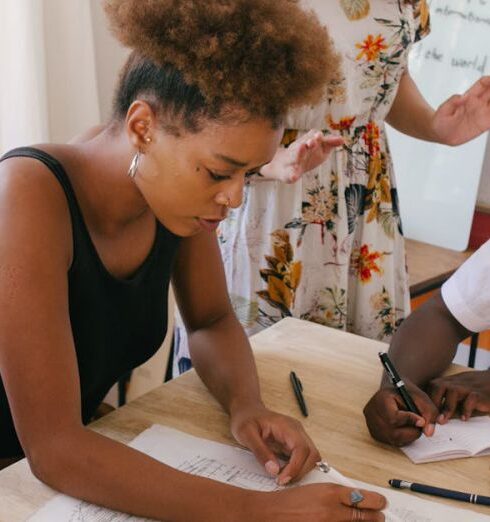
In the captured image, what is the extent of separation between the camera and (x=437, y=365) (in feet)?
4.72

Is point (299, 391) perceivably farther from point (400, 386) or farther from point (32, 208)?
point (32, 208)

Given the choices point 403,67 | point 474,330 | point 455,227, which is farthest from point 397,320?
point 455,227

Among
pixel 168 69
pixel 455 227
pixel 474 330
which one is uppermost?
pixel 168 69

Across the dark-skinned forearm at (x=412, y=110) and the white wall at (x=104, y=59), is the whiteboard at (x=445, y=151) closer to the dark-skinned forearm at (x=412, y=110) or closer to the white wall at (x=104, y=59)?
the dark-skinned forearm at (x=412, y=110)

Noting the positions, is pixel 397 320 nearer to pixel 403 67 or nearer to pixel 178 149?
pixel 403 67

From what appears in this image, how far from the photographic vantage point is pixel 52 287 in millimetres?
1022

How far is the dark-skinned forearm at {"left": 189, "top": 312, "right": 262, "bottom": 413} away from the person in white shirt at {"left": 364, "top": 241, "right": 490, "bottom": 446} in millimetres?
198

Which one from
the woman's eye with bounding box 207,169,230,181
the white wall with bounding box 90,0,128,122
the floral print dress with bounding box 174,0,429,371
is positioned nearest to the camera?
the woman's eye with bounding box 207,169,230,181

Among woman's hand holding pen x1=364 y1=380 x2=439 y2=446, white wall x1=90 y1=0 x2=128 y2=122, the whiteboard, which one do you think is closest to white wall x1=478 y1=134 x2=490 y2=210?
the whiteboard

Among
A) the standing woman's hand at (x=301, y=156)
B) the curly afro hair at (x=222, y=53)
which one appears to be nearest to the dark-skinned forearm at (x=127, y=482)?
the curly afro hair at (x=222, y=53)

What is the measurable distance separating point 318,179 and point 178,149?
2.40 ft

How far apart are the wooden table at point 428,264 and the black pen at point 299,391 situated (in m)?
1.33

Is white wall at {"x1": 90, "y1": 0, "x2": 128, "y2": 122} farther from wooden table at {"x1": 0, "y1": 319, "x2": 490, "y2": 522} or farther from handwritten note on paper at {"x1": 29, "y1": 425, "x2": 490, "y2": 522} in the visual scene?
handwritten note on paper at {"x1": 29, "y1": 425, "x2": 490, "y2": 522}

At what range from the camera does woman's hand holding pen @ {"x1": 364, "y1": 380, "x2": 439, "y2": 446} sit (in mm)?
Result: 1174
